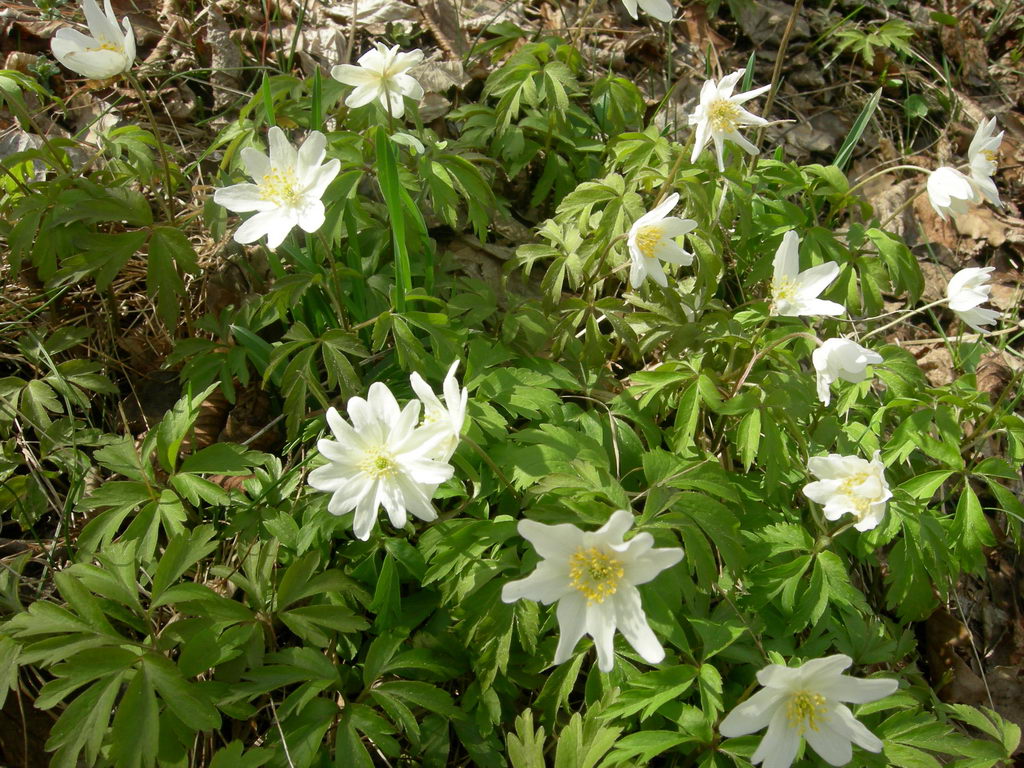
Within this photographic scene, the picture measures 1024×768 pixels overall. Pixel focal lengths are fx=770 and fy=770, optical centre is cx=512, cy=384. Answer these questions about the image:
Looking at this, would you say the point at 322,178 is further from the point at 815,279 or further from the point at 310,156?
the point at 815,279

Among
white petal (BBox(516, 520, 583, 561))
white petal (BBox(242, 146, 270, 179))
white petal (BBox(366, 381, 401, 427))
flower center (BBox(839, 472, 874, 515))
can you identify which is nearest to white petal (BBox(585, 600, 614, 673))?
white petal (BBox(516, 520, 583, 561))

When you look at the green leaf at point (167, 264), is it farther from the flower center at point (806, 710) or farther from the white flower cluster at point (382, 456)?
the flower center at point (806, 710)

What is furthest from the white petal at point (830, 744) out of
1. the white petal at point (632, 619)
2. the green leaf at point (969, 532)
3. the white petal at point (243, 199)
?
the white petal at point (243, 199)

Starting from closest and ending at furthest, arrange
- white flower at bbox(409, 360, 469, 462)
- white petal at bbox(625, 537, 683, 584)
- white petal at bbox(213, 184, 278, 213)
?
white petal at bbox(625, 537, 683, 584) < white flower at bbox(409, 360, 469, 462) < white petal at bbox(213, 184, 278, 213)

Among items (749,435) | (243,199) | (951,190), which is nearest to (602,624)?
(749,435)

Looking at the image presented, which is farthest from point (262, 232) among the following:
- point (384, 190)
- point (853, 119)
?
point (853, 119)

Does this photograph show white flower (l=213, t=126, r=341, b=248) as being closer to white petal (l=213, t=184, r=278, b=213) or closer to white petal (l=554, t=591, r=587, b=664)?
white petal (l=213, t=184, r=278, b=213)
